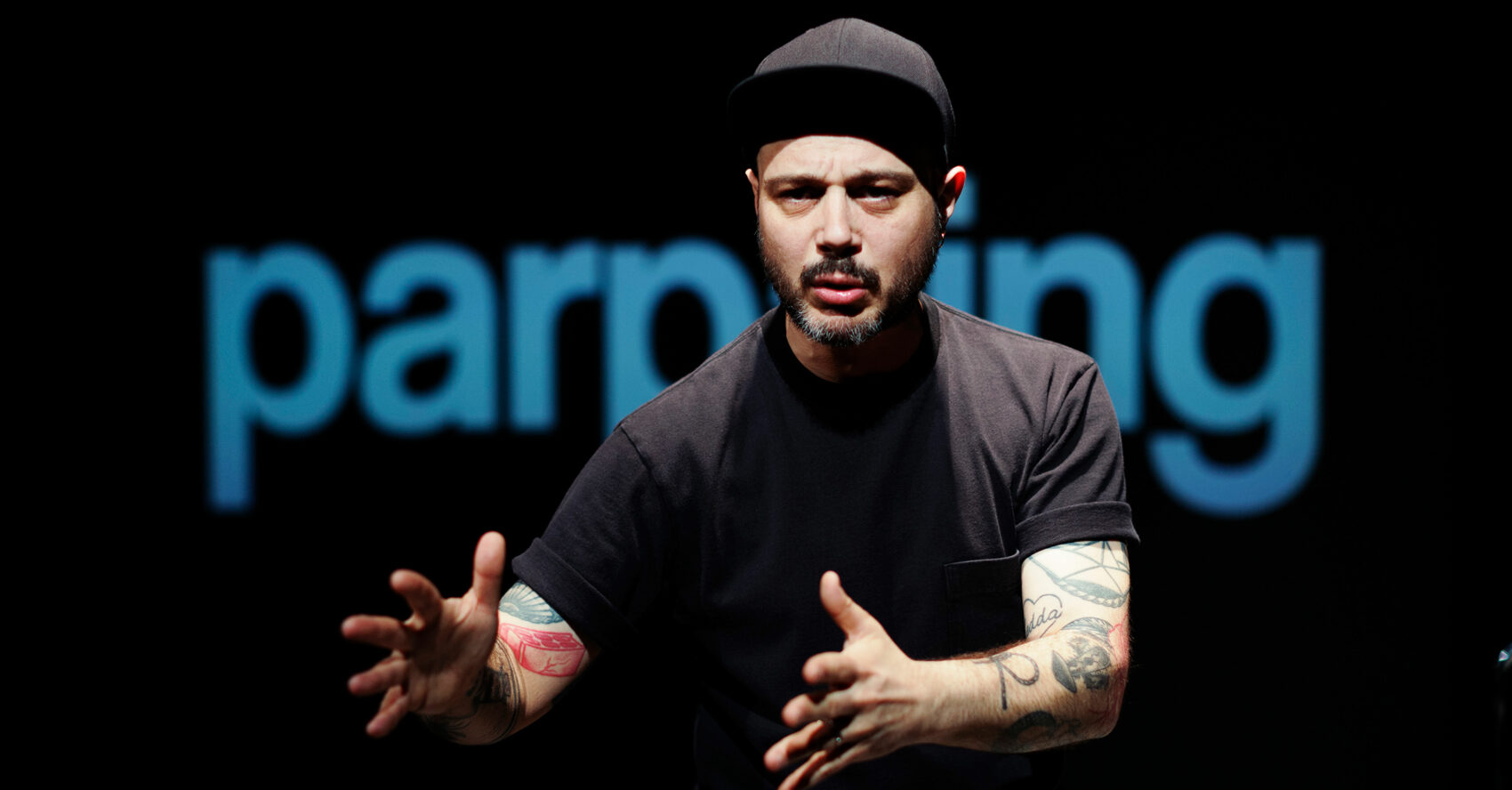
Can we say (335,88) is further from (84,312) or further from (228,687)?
(228,687)

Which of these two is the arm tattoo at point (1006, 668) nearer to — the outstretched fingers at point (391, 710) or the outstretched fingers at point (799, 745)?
the outstretched fingers at point (799, 745)

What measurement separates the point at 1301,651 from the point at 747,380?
285 centimetres

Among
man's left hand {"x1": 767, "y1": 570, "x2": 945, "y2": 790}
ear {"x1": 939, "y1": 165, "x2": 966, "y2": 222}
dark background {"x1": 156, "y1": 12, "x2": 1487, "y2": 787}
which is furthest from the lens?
dark background {"x1": 156, "y1": 12, "x2": 1487, "y2": 787}

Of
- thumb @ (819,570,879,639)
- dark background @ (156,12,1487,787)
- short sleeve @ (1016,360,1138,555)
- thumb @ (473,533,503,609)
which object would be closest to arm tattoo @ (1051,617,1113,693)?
short sleeve @ (1016,360,1138,555)

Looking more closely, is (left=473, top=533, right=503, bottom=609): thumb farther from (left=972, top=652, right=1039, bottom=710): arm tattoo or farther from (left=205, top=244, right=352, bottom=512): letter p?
(left=205, top=244, right=352, bottom=512): letter p

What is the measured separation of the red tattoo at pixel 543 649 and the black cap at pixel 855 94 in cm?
76

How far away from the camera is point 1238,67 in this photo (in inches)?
146

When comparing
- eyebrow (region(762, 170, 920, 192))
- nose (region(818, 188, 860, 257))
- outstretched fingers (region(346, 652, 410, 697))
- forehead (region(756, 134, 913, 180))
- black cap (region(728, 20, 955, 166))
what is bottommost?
outstretched fingers (region(346, 652, 410, 697))

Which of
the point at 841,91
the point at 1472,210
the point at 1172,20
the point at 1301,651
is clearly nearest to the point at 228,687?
the point at 841,91

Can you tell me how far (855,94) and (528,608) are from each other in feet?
2.75

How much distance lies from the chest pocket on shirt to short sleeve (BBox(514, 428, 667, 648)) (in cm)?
42

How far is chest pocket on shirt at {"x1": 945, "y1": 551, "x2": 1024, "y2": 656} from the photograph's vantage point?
61.8 inches

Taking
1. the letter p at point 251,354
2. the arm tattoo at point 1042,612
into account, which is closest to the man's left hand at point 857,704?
the arm tattoo at point 1042,612

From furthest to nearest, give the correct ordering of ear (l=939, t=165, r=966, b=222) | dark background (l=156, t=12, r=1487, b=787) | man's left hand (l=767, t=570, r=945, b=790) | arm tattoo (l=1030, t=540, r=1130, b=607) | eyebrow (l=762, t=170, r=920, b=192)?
dark background (l=156, t=12, r=1487, b=787) → ear (l=939, t=165, r=966, b=222) → eyebrow (l=762, t=170, r=920, b=192) → arm tattoo (l=1030, t=540, r=1130, b=607) → man's left hand (l=767, t=570, r=945, b=790)
